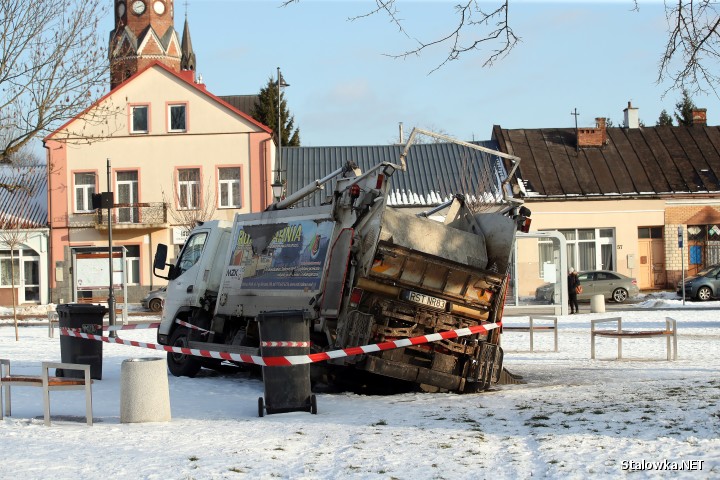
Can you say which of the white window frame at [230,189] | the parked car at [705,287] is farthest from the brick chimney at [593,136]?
the white window frame at [230,189]

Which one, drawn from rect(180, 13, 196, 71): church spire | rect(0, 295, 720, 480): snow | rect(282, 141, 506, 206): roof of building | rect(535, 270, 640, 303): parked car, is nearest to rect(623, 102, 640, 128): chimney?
rect(282, 141, 506, 206): roof of building

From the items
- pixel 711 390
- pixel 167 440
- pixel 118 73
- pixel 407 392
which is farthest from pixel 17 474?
pixel 118 73

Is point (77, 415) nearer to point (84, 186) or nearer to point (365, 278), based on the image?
point (365, 278)

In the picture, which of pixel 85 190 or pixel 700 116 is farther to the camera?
pixel 700 116

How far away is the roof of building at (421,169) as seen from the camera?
46.8 metres

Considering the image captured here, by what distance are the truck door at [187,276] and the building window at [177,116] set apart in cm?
3081

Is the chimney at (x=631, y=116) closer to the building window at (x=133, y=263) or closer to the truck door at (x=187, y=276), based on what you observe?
the building window at (x=133, y=263)

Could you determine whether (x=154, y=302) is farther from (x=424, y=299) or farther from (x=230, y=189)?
(x=424, y=299)

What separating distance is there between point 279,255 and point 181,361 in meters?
3.05

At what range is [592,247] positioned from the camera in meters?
47.0

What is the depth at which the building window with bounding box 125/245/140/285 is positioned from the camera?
4716cm

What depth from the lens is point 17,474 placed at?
807 centimetres

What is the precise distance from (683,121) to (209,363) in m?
60.5

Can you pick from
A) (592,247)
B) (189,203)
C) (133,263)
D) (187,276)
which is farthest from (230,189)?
(187,276)
